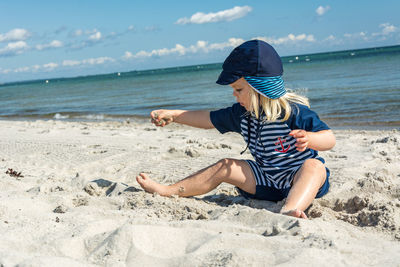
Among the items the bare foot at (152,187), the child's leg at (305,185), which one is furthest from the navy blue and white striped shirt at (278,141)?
the bare foot at (152,187)

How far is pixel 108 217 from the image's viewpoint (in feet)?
8.20

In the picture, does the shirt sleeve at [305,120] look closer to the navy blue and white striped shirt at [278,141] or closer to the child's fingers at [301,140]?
the navy blue and white striped shirt at [278,141]

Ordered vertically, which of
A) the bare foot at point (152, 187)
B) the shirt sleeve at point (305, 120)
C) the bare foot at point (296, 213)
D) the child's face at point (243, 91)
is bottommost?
the bare foot at point (296, 213)

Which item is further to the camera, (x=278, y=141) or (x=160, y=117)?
(x=160, y=117)

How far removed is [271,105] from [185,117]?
2.76ft

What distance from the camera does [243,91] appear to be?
8.68ft

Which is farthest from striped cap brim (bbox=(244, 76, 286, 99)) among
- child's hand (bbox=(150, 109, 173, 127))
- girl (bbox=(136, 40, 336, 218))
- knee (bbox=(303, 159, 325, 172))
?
child's hand (bbox=(150, 109, 173, 127))

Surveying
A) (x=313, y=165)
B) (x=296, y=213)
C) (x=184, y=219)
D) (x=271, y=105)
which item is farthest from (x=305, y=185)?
(x=184, y=219)

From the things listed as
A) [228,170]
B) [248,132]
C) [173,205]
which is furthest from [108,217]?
[248,132]

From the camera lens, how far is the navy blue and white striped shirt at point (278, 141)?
2.58 metres

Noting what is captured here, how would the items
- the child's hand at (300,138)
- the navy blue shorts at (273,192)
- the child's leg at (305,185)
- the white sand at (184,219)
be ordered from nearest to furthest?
the white sand at (184,219)
the child's hand at (300,138)
the child's leg at (305,185)
the navy blue shorts at (273,192)

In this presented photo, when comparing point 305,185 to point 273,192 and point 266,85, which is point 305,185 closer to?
point 273,192

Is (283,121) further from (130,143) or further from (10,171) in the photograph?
(130,143)

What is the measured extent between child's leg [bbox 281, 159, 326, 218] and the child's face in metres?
0.55
